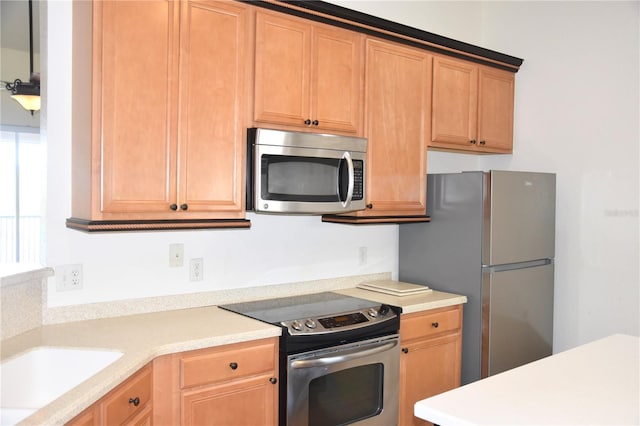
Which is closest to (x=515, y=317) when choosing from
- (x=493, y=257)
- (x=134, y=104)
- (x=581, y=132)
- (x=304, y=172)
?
(x=493, y=257)

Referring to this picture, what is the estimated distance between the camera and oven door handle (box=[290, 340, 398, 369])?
2.48 meters

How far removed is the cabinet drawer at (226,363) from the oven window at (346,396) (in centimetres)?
27

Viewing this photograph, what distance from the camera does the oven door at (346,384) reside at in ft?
8.14

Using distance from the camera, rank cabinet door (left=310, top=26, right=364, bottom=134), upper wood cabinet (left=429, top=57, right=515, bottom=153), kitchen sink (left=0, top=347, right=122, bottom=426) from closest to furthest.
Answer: kitchen sink (left=0, top=347, right=122, bottom=426) < cabinet door (left=310, top=26, right=364, bottom=134) < upper wood cabinet (left=429, top=57, right=515, bottom=153)

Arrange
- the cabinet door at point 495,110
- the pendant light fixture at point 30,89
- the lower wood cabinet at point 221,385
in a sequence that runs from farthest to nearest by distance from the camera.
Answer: the cabinet door at point 495,110 < the pendant light fixture at point 30,89 < the lower wood cabinet at point 221,385

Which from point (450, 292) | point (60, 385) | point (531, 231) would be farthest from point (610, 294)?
point (60, 385)

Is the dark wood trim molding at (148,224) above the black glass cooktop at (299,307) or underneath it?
above

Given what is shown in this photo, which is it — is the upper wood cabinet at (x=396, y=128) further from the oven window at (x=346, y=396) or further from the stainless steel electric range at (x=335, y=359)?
the oven window at (x=346, y=396)

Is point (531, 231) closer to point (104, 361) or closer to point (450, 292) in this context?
point (450, 292)

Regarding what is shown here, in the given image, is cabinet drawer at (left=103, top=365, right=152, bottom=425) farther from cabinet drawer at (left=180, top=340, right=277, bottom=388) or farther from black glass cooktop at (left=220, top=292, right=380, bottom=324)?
black glass cooktop at (left=220, top=292, right=380, bottom=324)

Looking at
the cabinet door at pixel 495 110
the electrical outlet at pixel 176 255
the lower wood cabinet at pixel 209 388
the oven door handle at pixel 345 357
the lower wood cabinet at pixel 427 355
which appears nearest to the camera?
the lower wood cabinet at pixel 209 388

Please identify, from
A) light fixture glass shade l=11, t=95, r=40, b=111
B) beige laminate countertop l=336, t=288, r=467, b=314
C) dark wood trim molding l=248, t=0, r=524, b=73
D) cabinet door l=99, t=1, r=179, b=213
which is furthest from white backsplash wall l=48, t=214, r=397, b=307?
dark wood trim molding l=248, t=0, r=524, b=73

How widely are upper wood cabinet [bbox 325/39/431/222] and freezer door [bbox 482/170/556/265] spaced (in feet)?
1.43

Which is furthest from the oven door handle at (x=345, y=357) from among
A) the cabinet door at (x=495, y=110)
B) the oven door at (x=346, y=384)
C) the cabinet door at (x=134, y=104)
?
the cabinet door at (x=495, y=110)
